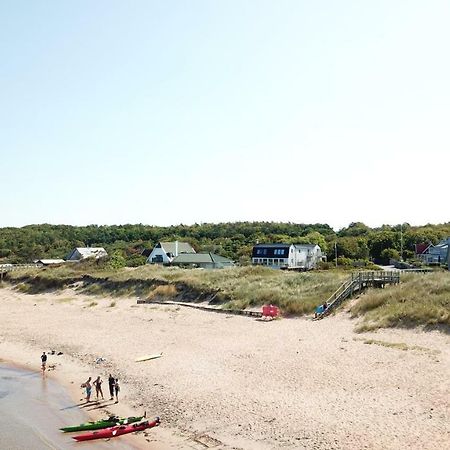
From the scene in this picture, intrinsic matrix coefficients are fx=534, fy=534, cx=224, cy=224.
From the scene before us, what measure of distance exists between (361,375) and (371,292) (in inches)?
489

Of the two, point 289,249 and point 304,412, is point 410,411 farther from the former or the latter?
point 289,249

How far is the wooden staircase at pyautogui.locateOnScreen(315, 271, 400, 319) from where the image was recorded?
33328 millimetres

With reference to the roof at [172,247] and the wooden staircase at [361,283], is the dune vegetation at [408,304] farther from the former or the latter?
the roof at [172,247]

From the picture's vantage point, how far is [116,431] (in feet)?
55.7

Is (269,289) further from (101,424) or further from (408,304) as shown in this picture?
(101,424)

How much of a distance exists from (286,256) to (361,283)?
110ft

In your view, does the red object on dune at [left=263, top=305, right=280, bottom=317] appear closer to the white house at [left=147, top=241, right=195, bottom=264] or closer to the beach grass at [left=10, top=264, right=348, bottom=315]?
the beach grass at [left=10, top=264, right=348, bottom=315]

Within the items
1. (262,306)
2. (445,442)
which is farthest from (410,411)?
(262,306)

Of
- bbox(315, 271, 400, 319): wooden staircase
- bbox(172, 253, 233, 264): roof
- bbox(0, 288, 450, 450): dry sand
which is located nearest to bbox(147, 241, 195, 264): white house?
bbox(172, 253, 233, 264): roof

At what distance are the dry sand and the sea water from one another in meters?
0.87

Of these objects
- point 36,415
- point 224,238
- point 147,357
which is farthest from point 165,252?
point 36,415

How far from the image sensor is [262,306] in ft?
119

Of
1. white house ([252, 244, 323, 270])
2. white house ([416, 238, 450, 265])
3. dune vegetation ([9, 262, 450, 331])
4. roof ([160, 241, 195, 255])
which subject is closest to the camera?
dune vegetation ([9, 262, 450, 331])

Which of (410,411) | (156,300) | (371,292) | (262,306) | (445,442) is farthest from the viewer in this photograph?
(156,300)
